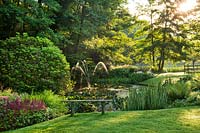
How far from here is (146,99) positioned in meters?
8.94

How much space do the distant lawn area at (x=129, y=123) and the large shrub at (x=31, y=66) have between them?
15.9 feet

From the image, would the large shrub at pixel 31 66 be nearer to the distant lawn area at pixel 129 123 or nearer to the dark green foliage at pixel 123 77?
the distant lawn area at pixel 129 123

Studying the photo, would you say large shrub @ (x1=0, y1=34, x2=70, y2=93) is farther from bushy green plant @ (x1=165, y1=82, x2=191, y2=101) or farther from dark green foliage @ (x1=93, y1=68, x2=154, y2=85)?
dark green foliage @ (x1=93, y1=68, x2=154, y2=85)

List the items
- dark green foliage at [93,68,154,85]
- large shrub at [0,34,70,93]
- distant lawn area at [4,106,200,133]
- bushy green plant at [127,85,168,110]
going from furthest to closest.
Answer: dark green foliage at [93,68,154,85], large shrub at [0,34,70,93], bushy green plant at [127,85,168,110], distant lawn area at [4,106,200,133]

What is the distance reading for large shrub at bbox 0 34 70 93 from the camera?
39.9 feet

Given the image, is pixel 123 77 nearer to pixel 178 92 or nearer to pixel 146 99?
pixel 178 92

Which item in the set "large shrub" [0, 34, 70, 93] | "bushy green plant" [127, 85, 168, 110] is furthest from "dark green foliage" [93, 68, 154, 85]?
"bushy green plant" [127, 85, 168, 110]

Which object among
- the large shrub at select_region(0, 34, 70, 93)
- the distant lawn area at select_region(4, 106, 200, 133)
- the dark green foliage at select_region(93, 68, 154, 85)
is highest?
the large shrub at select_region(0, 34, 70, 93)

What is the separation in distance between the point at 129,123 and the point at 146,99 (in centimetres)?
241

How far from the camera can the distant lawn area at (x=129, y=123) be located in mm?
6133

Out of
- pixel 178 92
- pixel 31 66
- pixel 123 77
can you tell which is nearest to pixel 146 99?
pixel 178 92

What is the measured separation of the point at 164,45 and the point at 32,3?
18.0 m

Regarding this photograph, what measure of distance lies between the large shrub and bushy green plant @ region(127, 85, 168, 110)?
461 cm

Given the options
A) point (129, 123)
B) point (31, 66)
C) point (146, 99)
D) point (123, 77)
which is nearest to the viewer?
point (129, 123)
